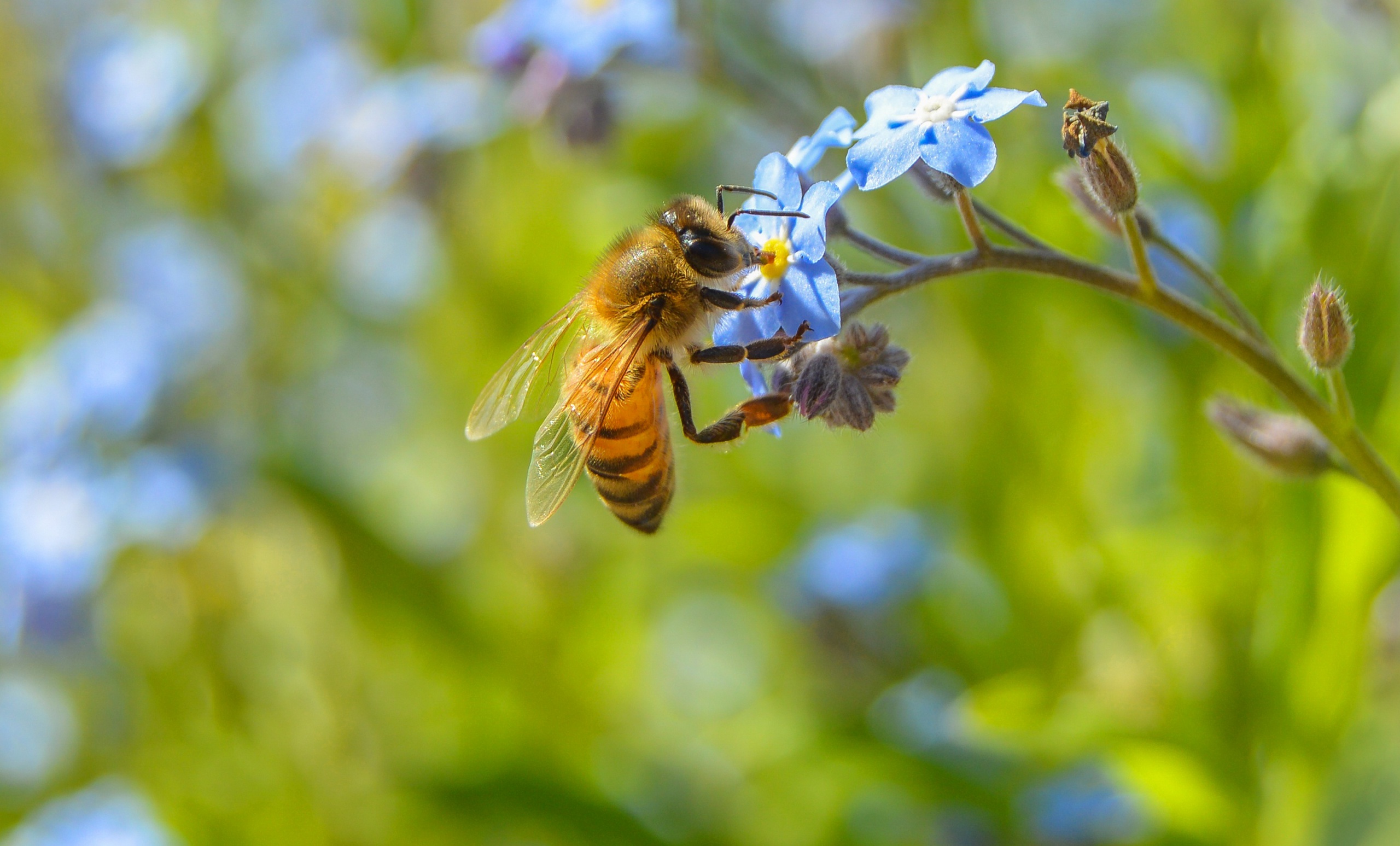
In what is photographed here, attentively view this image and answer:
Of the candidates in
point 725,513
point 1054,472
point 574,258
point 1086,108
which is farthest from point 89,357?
point 1086,108

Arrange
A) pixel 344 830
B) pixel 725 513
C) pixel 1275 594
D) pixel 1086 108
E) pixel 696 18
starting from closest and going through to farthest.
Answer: pixel 1086 108 → pixel 1275 594 → pixel 696 18 → pixel 344 830 → pixel 725 513

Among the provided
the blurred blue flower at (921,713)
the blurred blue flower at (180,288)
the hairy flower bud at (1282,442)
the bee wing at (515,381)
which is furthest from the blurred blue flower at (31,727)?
the hairy flower bud at (1282,442)

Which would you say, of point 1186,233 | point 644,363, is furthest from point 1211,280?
point 1186,233

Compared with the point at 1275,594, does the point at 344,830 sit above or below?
below

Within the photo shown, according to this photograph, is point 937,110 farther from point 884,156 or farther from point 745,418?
point 745,418

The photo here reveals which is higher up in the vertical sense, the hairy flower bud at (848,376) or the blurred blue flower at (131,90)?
the blurred blue flower at (131,90)

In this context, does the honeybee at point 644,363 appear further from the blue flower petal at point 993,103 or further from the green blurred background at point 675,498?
the blue flower petal at point 993,103

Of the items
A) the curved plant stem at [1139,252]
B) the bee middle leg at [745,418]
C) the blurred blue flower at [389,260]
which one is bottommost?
the curved plant stem at [1139,252]

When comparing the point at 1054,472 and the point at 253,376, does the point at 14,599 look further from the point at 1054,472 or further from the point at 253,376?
the point at 1054,472
